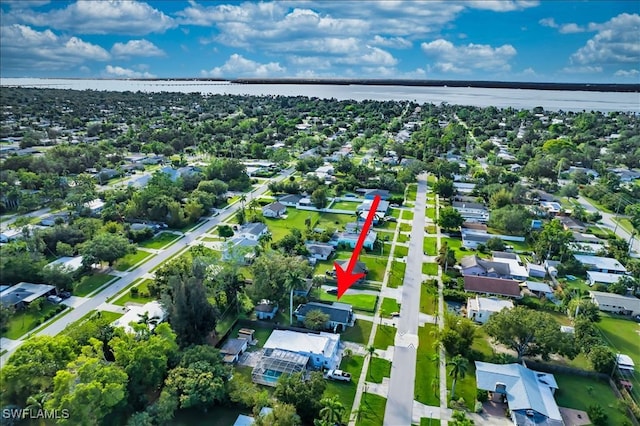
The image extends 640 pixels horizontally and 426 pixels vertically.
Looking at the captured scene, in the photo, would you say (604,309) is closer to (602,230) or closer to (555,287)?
(555,287)

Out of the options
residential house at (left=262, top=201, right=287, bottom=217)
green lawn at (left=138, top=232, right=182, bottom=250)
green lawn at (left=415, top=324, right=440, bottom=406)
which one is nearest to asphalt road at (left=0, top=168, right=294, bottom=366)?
green lawn at (left=138, top=232, right=182, bottom=250)

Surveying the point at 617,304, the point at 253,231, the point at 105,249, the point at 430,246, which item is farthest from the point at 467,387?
the point at 105,249

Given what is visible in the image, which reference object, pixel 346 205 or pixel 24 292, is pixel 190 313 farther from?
pixel 346 205

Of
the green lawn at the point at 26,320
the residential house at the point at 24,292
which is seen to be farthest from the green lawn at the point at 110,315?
the residential house at the point at 24,292

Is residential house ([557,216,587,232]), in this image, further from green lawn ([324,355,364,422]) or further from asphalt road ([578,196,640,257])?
green lawn ([324,355,364,422])

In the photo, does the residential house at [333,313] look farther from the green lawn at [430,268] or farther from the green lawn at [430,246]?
the green lawn at [430,246]

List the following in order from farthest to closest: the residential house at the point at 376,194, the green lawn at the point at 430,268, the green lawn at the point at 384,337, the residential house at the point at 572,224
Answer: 1. the residential house at the point at 376,194
2. the residential house at the point at 572,224
3. the green lawn at the point at 430,268
4. the green lawn at the point at 384,337
